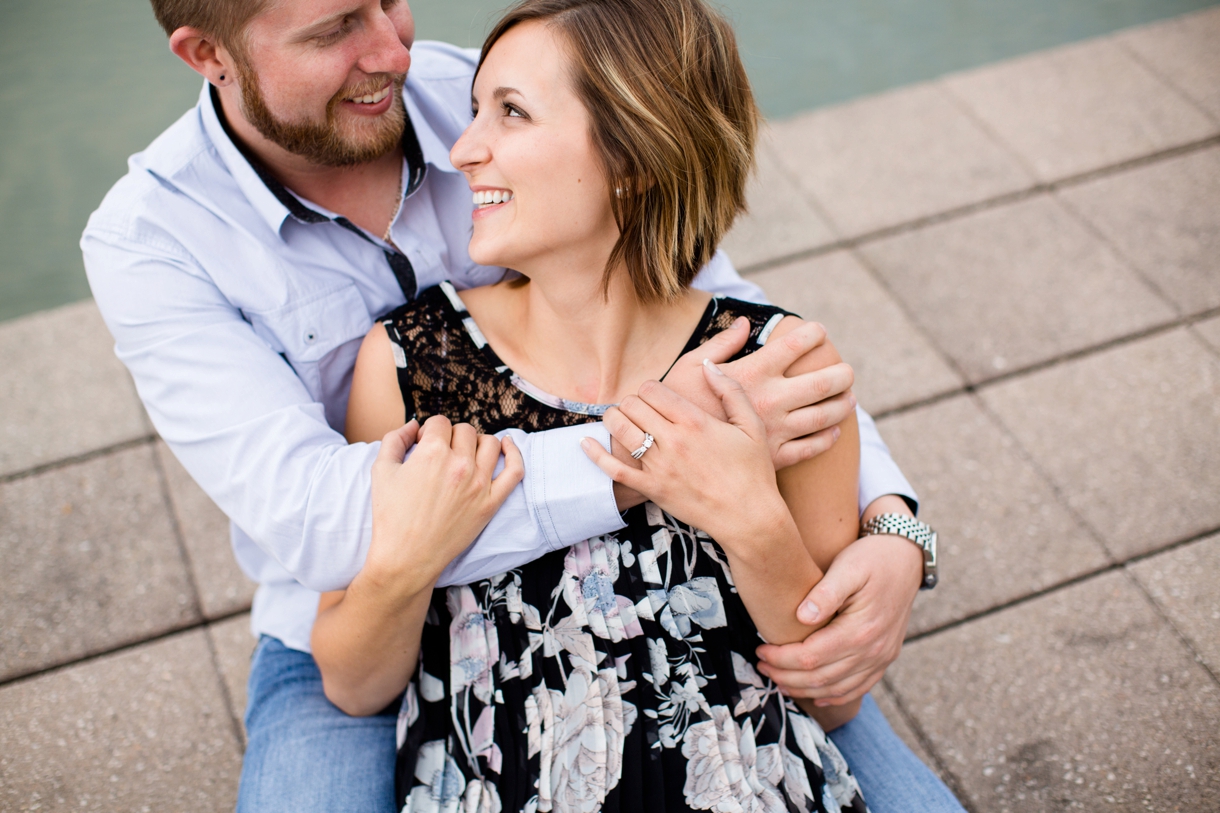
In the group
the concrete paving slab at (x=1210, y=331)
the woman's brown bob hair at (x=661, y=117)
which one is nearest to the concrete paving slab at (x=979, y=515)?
the concrete paving slab at (x=1210, y=331)

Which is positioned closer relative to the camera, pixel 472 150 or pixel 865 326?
pixel 472 150

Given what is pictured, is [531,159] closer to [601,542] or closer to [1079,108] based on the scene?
[601,542]

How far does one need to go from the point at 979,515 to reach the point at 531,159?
176 centimetres

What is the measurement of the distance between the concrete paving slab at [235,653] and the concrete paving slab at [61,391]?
2.71 ft

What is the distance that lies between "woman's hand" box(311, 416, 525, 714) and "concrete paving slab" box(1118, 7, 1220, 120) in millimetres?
3773

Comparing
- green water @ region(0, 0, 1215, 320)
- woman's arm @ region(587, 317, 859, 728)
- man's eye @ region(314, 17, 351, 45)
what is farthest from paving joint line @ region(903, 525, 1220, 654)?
green water @ region(0, 0, 1215, 320)

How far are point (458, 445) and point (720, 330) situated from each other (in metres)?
0.63

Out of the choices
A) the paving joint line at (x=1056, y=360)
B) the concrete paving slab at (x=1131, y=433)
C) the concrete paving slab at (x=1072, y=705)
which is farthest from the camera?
the paving joint line at (x=1056, y=360)

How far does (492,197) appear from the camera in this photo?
1.84 metres

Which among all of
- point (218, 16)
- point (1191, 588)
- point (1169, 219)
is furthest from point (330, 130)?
point (1169, 219)

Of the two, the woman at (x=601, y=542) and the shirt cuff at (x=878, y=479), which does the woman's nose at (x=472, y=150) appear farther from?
the shirt cuff at (x=878, y=479)

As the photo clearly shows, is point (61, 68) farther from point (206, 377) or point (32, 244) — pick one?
point (206, 377)

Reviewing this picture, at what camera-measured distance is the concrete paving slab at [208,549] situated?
8.58 ft

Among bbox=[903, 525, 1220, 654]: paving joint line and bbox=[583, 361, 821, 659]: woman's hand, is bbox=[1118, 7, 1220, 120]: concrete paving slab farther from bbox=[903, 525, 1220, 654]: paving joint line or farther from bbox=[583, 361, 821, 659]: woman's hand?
bbox=[583, 361, 821, 659]: woman's hand
